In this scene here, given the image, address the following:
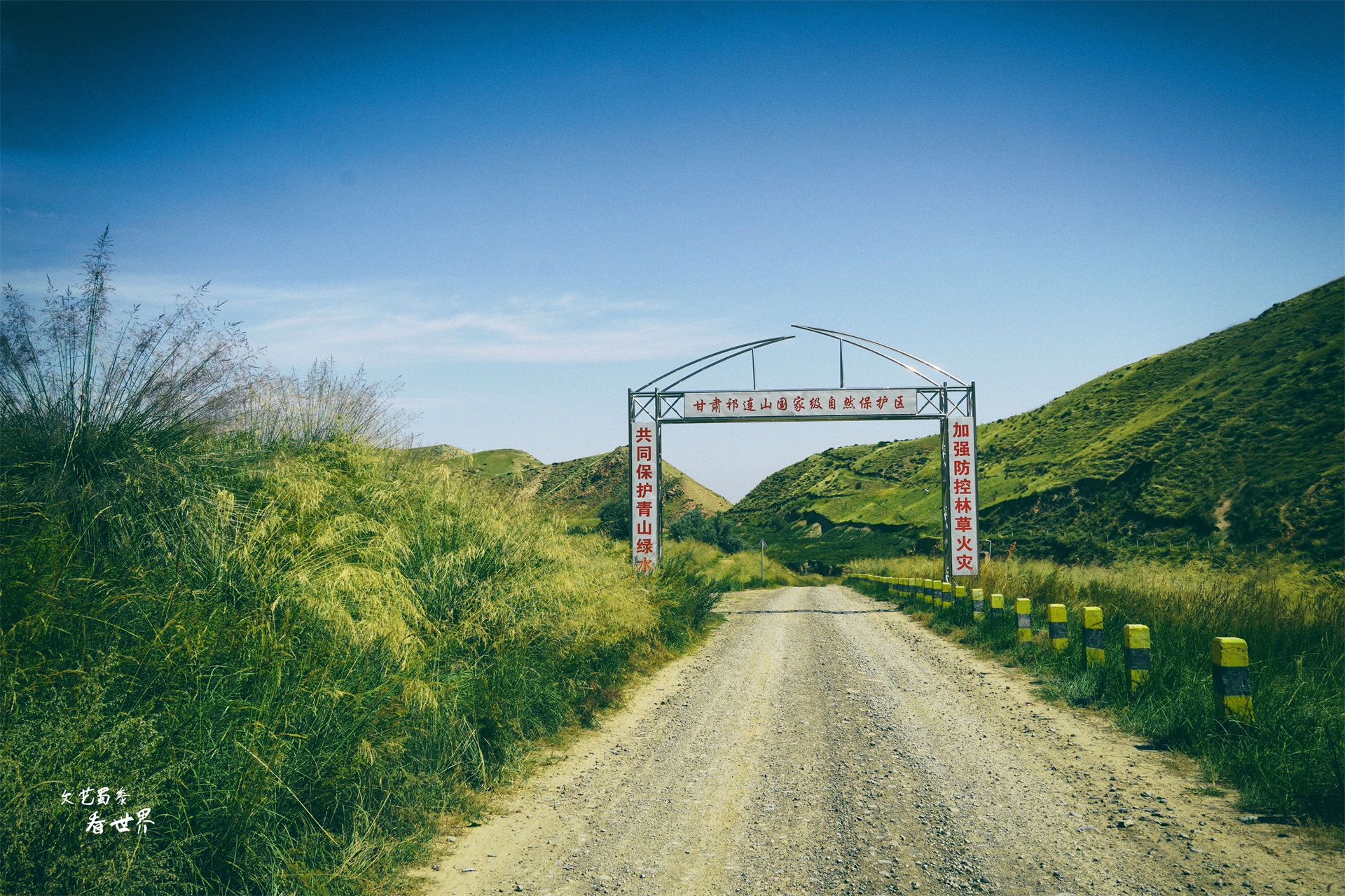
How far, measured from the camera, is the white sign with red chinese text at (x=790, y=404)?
20156 mm

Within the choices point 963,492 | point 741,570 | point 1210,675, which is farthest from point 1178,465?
point 1210,675

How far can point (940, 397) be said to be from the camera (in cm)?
2000

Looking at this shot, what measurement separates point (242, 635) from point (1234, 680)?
21.1ft

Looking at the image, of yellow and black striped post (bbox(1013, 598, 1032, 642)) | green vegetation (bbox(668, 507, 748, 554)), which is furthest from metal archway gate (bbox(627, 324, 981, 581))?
green vegetation (bbox(668, 507, 748, 554))

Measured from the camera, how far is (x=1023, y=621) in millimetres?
10008

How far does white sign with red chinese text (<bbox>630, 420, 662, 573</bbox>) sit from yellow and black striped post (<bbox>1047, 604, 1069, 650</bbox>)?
11605 millimetres

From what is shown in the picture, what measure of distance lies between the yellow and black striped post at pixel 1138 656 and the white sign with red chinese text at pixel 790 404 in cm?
1402

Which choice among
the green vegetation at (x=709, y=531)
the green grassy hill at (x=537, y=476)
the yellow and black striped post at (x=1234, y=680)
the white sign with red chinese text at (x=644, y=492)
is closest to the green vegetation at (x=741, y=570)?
the green vegetation at (x=709, y=531)

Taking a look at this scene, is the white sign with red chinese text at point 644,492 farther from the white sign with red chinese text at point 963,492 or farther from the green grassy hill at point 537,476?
the white sign with red chinese text at point 963,492

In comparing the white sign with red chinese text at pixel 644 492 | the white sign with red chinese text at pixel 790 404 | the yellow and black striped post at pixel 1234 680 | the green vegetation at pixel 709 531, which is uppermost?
the white sign with red chinese text at pixel 790 404

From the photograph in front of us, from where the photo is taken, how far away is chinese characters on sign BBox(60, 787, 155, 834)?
261cm

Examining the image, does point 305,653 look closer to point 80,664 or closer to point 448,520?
point 80,664

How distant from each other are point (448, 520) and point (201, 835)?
362 centimetres

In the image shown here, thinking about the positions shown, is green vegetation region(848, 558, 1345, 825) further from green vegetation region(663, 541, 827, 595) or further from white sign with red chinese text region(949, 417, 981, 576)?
green vegetation region(663, 541, 827, 595)
